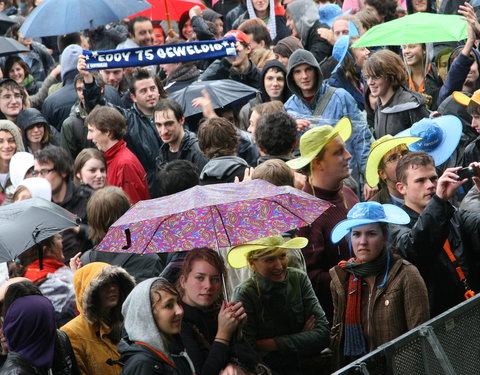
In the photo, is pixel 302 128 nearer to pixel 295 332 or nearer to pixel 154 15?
pixel 295 332

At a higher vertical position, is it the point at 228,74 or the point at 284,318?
the point at 228,74

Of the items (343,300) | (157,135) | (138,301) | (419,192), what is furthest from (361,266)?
(157,135)

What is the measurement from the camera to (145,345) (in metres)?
5.48

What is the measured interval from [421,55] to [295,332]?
5.03 meters

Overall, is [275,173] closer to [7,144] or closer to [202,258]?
[202,258]

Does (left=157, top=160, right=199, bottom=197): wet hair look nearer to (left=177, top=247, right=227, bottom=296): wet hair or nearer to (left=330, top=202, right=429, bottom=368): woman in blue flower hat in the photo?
(left=177, top=247, right=227, bottom=296): wet hair

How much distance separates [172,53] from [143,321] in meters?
5.31

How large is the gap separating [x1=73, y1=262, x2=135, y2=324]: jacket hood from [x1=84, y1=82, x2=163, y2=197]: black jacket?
12.1ft

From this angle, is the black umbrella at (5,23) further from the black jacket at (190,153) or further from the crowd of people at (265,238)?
the black jacket at (190,153)

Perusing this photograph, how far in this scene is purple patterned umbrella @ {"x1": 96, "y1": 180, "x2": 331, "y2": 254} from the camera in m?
5.85

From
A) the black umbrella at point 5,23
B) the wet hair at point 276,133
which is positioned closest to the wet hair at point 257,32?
the black umbrella at point 5,23

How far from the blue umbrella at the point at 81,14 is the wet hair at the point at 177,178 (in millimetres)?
3746

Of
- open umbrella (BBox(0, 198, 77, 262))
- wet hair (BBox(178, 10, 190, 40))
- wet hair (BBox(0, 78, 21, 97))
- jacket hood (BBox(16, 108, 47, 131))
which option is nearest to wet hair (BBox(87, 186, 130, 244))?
open umbrella (BBox(0, 198, 77, 262))

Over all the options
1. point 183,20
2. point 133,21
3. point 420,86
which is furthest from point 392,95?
point 183,20
